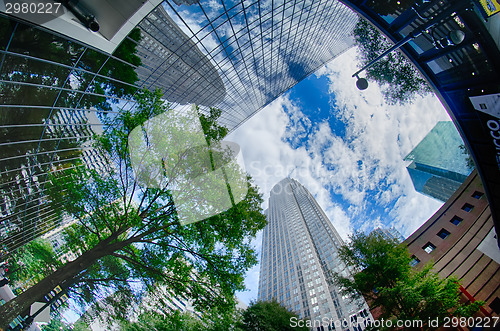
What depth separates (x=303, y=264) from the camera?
74938mm

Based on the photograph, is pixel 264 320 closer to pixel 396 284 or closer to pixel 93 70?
pixel 396 284

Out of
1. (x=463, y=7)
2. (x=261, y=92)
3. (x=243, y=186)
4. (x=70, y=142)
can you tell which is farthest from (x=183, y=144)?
(x=261, y=92)

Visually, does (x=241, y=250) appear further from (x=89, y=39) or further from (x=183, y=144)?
(x=89, y=39)

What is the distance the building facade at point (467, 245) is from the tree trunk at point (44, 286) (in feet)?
66.6

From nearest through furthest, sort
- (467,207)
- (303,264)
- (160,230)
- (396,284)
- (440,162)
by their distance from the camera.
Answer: (160,230) < (396,284) < (467,207) < (440,162) < (303,264)

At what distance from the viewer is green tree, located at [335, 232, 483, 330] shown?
36.4 ft

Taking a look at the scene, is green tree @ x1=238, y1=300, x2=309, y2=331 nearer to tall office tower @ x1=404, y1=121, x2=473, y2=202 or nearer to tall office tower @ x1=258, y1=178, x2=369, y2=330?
tall office tower @ x1=258, y1=178, x2=369, y2=330

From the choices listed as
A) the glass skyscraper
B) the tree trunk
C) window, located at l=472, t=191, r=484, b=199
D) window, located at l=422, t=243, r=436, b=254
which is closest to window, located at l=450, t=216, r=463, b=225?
window, located at l=472, t=191, r=484, b=199

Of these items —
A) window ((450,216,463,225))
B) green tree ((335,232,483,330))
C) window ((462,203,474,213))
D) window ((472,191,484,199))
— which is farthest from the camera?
window ((450,216,463,225))

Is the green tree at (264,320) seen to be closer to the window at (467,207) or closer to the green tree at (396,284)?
the green tree at (396,284)

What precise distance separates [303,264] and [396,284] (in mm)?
70789

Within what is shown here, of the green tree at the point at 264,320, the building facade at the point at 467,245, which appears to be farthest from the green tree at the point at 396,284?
the green tree at the point at 264,320

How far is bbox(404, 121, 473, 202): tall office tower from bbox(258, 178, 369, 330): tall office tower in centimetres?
3968

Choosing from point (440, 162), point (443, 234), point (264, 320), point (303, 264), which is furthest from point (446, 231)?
point (303, 264)
